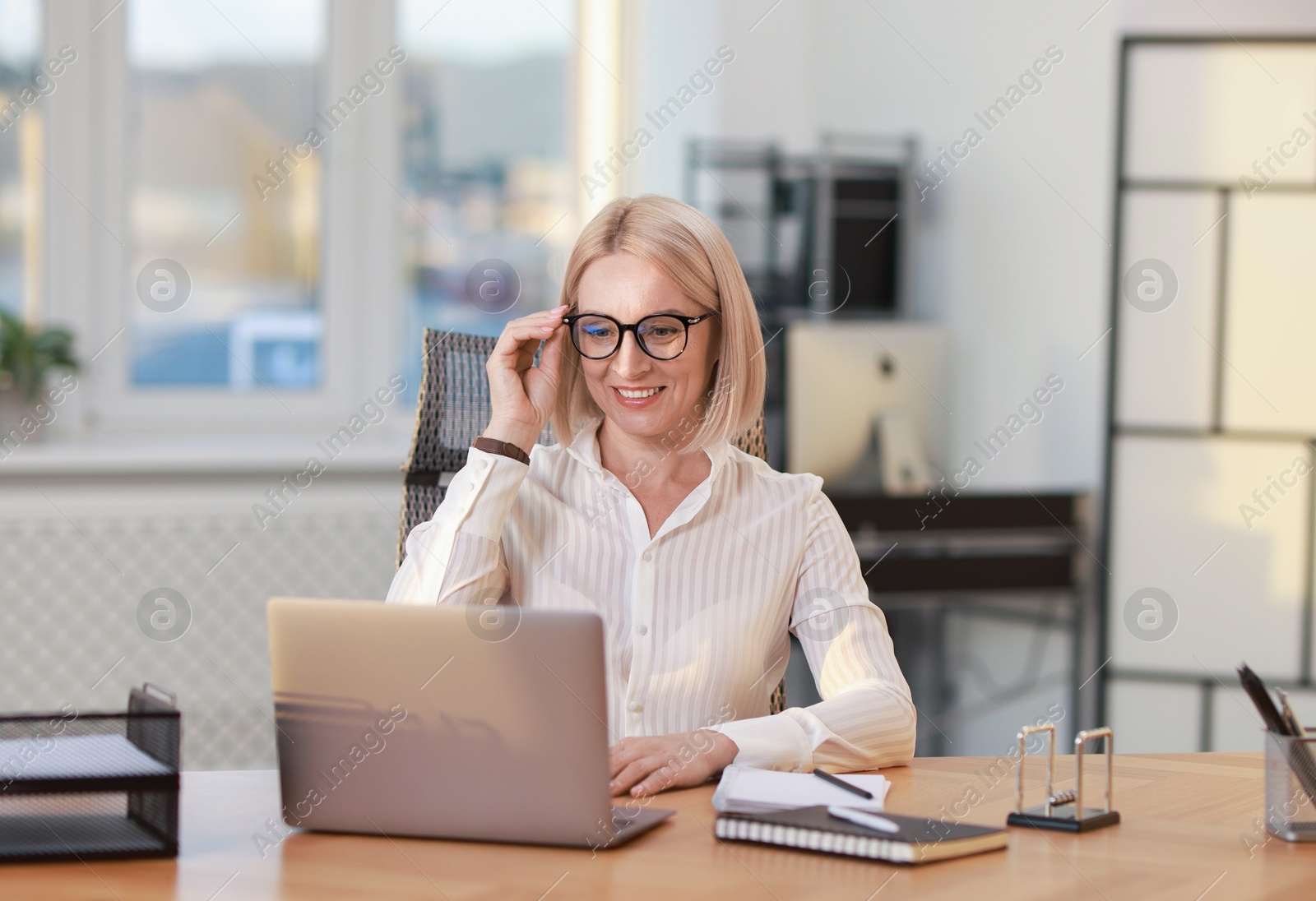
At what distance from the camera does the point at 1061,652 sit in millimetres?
3334

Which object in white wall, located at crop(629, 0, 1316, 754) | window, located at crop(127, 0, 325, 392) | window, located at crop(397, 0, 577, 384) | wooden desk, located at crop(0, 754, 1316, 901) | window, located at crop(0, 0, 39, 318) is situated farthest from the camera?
window, located at crop(397, 0, 577, 384)

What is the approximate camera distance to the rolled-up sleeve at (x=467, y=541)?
1.51m

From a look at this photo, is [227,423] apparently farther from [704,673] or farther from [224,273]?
[704,673]

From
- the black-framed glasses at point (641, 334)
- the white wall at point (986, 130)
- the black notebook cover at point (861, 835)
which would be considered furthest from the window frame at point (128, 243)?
the black notebook cover at point (861, 835)

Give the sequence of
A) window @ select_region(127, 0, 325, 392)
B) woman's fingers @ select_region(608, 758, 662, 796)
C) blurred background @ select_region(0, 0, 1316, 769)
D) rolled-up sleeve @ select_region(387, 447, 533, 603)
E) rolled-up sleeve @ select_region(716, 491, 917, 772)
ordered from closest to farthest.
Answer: woman's fingers @ select_region(608, 758, 662, 796), rolled-up sleeve @ select_region(716, 491, 917, 772), rolled-up sleeve @ select_region(387, 447, 533, 603), blurred background @ select_region(0, 0, 1316, 769), window @ select_region(127, 0, 325, 392)

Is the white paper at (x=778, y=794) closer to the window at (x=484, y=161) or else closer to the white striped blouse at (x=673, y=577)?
the white striped blouse at (x=673, y=577)

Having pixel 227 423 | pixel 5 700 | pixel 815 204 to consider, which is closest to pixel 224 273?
pixel 227 423

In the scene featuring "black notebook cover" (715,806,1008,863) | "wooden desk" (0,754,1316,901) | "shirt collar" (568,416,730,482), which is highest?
"shirt collar" (568,416,730,482)

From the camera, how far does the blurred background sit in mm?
2965

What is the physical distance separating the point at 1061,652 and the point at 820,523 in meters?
1.93

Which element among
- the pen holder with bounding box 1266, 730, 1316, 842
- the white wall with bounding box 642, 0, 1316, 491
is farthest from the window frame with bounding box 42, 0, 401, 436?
the pen holder with bounding box 1266, 730, 1316, 842

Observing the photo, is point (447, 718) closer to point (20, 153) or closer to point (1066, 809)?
point (1066, 809)

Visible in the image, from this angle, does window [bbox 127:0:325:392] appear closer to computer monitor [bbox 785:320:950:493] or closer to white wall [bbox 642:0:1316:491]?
white wall [bbox 642:0:1316:491]

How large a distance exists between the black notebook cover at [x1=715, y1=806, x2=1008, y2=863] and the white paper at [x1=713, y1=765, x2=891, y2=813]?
0.7 inches
